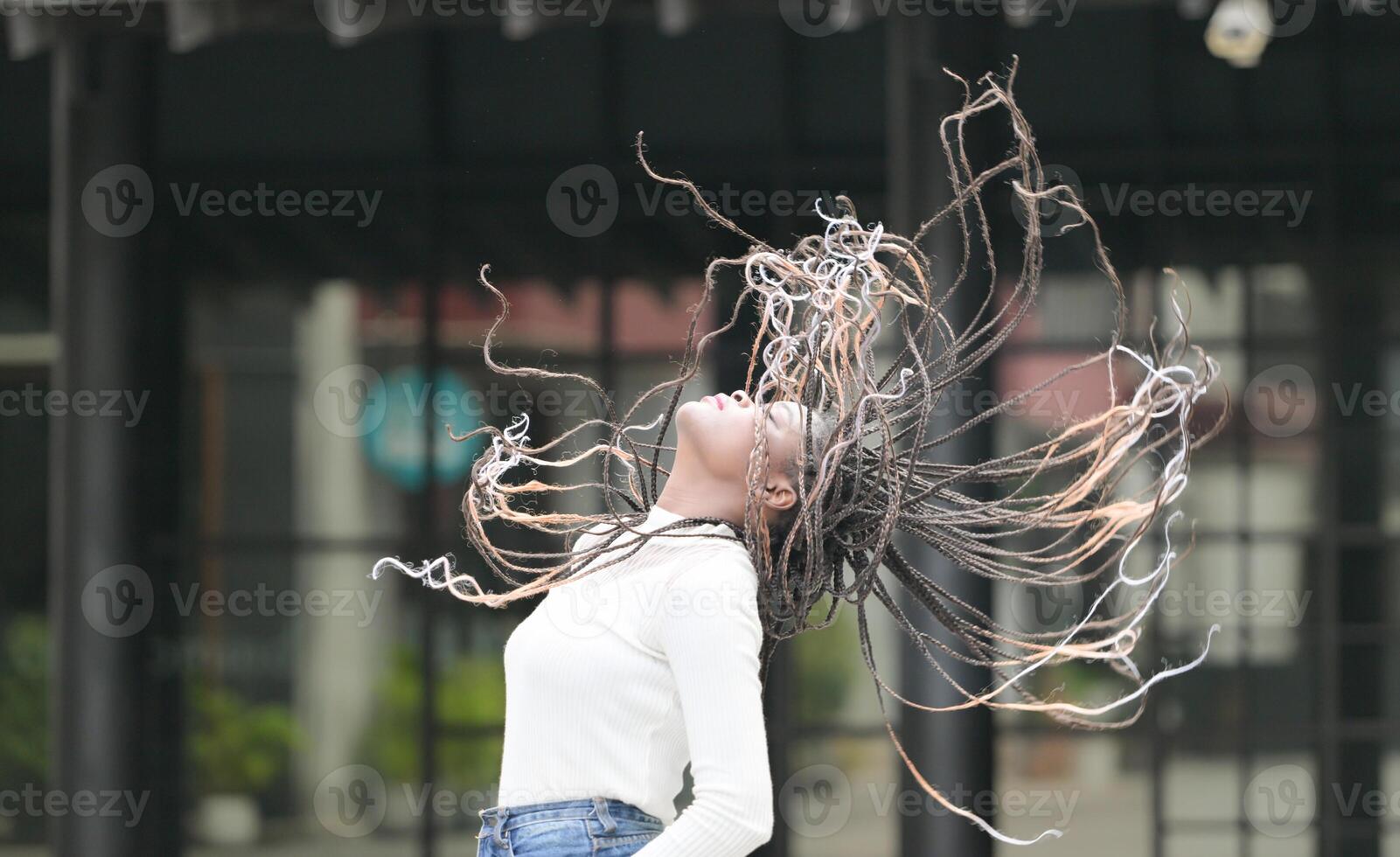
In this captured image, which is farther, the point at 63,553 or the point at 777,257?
the point at 63,553

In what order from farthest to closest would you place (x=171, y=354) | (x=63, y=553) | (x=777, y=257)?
(x=171, y=354), (x=63, y=553), (x=777, y=257)

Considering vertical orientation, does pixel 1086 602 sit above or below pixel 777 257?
below

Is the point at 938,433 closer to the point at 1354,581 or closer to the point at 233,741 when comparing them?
the point at 1354,581

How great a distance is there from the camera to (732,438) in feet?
7.30

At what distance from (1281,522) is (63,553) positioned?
4304 mm

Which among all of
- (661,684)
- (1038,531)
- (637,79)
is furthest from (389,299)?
(661,684)

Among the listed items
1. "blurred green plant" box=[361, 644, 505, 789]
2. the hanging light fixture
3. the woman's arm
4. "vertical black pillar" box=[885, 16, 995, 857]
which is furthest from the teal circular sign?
the woman's arm

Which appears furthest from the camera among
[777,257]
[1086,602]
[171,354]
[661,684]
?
[171,354]

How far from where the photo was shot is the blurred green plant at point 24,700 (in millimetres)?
6051

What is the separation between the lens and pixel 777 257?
7.70ft

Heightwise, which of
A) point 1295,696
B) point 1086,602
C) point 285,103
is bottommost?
point 1295,696

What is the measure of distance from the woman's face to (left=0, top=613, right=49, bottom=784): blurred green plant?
15.5ft

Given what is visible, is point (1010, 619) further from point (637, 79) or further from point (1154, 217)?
point (637, 79)

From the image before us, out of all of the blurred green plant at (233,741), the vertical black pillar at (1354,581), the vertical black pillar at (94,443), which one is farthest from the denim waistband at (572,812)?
the vertical black pillar at (1354,581)
